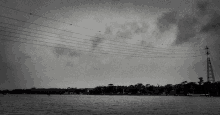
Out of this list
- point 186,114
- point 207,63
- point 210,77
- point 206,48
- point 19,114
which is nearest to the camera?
point 186,114

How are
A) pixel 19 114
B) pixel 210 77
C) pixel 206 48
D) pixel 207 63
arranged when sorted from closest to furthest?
pixel 19 114
pixel 206 48
pixel 207 63
pixel 210 77

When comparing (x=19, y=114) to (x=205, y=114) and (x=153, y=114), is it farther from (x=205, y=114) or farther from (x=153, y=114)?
(x=205, y=114)

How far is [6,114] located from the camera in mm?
84812

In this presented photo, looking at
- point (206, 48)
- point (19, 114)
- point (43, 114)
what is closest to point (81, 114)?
point (43, 114)

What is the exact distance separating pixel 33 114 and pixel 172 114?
160 feet

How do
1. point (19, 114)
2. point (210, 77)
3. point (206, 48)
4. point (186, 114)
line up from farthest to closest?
1. point (210, 77)
2. point (206, 48)
3. point (19, 114)
4. point (186, 114)

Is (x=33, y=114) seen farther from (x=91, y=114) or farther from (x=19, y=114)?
(x=91, y=114)

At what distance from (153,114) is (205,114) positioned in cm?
1743

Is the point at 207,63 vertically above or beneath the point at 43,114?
above

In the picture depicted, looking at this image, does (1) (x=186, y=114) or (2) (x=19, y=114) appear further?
(2) (x=19, y=114)

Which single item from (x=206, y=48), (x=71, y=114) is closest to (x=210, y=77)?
(x=206, y=48)

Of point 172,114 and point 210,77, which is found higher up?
point 210,77

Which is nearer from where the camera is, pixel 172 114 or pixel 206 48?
pixel 172 114

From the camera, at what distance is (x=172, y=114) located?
80.7m
